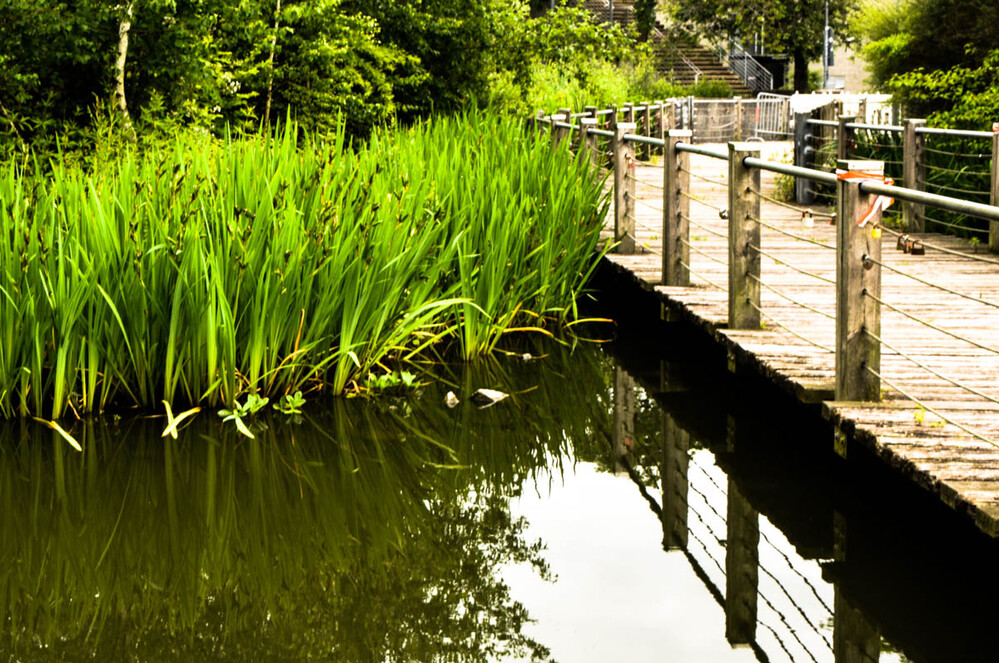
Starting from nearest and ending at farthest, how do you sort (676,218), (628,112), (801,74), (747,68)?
1. (676,218)
2. (628,112)
3. (801,74)
4. (747,68)

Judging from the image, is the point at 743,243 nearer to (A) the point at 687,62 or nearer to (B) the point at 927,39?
(B) the point at 927,39

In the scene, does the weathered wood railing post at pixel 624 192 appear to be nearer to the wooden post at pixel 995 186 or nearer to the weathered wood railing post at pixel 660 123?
the wooden post at pixel 995 186

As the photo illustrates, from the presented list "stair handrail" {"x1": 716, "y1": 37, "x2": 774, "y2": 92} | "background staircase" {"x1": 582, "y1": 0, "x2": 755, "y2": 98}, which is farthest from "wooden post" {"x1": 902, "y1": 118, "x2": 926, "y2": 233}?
"stair handrail" {"x1": 716, "y1": 37, "x2": 774, "y2": 92}

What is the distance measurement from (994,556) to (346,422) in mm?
3187

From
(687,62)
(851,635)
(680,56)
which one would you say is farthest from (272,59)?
(680,56)

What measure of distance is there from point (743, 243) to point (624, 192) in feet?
10.3

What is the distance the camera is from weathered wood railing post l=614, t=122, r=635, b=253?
1092cm

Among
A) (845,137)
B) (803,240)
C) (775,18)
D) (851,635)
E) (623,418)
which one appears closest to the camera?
(851,635)

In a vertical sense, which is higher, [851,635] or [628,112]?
[628,112]

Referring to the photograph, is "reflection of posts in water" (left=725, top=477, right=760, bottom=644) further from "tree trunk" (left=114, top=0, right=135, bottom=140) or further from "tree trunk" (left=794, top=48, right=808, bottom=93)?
"tree trunk" (left=794, top=48, right=808, bottom=93)

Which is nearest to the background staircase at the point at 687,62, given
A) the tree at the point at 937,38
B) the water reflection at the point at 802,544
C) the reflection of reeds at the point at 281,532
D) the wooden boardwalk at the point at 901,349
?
the tree at the point at 937,38

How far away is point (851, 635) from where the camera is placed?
441 centimetres

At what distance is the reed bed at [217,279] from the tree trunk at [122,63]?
3.67 m

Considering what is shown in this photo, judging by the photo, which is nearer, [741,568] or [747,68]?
[741,568]
